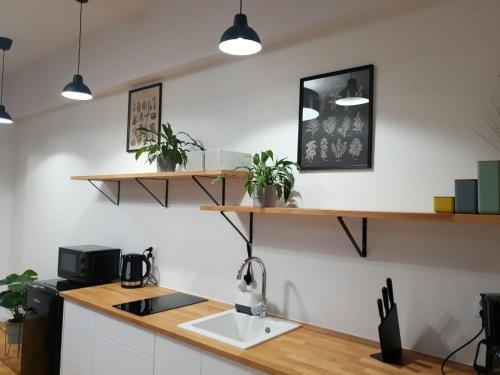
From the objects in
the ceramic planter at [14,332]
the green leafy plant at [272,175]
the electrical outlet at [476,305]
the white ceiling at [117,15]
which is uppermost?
the white ceiling at [117,15]

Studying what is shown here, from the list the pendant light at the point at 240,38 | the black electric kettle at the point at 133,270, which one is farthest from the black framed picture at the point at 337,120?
the black electric kettle at the point at 133,270

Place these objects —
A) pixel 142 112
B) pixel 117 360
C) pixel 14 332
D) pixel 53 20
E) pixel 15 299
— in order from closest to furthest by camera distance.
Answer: pixel 117 360 < pixel 142 112 < pixel 53 20 < pixel 15 299 < pixel 14 332

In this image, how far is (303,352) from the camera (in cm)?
167

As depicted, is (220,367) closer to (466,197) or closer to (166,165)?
(466,197)

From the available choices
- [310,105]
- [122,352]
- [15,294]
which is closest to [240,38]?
[310,105]

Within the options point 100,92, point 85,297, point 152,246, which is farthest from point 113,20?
point 85,297

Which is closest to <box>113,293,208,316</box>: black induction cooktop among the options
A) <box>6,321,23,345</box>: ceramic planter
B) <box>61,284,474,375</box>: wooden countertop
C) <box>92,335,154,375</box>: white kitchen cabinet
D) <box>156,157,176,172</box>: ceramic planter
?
<box>61,284,474,375</box>: wooden countertop

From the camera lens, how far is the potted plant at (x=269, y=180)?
2014 millimetres

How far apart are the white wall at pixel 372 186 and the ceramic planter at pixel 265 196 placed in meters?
0.21

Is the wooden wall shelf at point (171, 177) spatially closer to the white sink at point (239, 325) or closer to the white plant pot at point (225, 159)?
the white plant pot at point (225, 159)

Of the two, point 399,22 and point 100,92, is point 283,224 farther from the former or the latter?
point 100,92

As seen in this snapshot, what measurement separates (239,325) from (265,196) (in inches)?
29.8

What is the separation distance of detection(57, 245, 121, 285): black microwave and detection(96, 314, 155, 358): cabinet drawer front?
2.25ft

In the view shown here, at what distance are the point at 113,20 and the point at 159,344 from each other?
260cm
